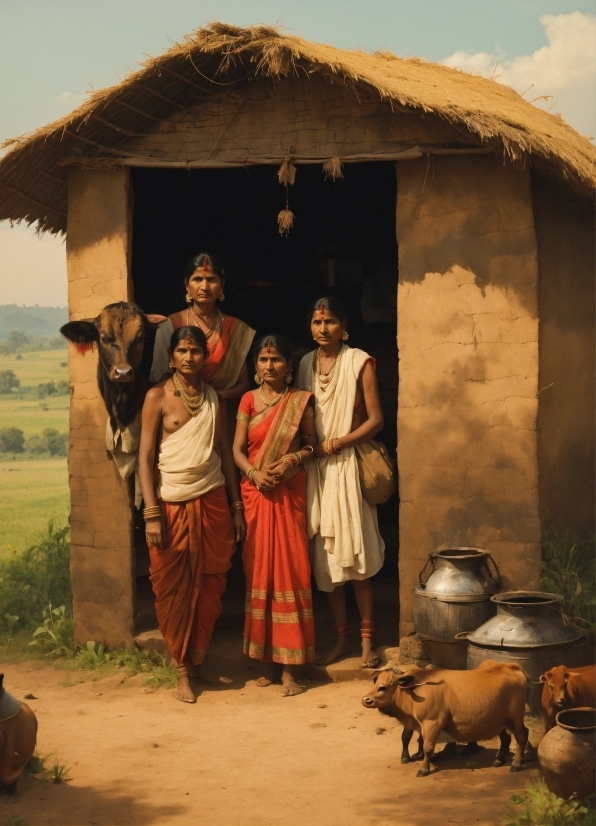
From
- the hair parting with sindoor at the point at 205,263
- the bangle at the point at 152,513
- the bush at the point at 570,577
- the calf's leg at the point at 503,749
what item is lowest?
the calf's leg at the point at 503,749

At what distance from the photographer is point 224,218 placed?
30.1 ft

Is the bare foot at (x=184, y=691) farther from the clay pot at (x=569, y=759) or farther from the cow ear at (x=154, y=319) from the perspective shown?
the clay pot at (x=569, y=759)

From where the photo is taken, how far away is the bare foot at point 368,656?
639 centimetres

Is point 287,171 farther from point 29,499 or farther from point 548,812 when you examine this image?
point 29,499

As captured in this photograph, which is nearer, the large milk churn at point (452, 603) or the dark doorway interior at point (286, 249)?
the large milk churn at point (452, 603)

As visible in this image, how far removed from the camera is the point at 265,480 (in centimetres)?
620

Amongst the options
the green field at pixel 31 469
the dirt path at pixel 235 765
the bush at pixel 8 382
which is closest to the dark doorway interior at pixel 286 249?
the dirt path at pixel 235 765

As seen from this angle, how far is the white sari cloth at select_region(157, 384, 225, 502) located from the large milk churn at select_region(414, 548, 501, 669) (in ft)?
4.59

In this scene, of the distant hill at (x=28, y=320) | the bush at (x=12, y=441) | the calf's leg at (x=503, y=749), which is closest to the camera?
the calf's leg at (x=503, y=749)

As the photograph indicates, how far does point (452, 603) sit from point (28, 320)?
54960 millimetres

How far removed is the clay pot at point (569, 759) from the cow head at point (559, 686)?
0.96 feet

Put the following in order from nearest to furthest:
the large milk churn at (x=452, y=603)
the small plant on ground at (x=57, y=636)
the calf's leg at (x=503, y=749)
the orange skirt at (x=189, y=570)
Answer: the calf's leg at (x=503, y=749) < the large milk churn at (x=452, y=603) < the orange skirt at (x=189, y=570) < the small plant on ground at (x=57, y=636)

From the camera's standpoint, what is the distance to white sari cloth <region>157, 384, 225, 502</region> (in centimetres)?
623

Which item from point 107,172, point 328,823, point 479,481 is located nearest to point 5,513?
point 107,172
